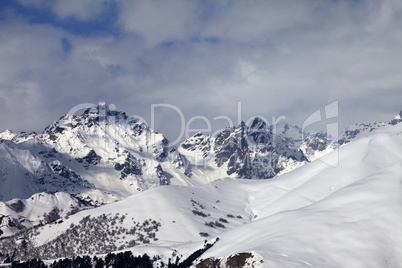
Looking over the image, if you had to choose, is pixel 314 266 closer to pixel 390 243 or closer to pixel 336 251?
pixel 336 251

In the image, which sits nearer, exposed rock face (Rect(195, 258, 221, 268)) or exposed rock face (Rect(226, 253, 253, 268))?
exposed rock face (Rect(226, 253, 253, 268))

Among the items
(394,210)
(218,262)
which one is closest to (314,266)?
(218,262)

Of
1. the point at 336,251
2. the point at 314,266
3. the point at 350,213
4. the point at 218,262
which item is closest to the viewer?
the point at 314,266

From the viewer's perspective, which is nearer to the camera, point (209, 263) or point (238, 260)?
point (238, 260)

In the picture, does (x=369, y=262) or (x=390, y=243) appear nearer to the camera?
(x=369, y=262)

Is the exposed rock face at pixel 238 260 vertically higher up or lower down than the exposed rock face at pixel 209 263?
higher up

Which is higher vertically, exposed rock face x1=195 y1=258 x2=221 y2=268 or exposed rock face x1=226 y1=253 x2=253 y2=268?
exposed rock face x1=226 y1=253 x2=253 y2=268

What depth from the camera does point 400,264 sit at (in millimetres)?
157000

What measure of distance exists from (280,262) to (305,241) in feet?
93.9

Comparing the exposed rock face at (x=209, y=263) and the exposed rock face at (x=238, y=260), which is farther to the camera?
the exposed rock face at (x=209, y=263)

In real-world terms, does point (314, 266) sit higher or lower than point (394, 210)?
lower

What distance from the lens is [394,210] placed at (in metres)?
188

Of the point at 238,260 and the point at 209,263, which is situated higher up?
the point at 238,260

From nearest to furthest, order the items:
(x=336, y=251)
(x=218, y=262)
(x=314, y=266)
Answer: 1. (x=314, y=266)
2. (x=336, y=251)
3. (x=218, y=262)
